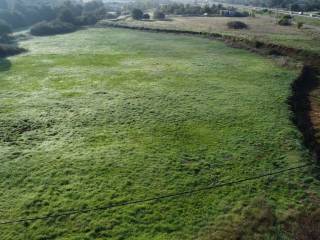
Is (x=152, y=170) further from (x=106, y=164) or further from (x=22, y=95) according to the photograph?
(x=22, y=95)

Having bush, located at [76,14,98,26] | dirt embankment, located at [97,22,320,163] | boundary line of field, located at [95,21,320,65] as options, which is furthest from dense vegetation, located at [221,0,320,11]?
bush, located at [76,14,98,26]

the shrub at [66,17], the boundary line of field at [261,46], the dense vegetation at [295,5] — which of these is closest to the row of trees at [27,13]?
the shrub at [66,17]

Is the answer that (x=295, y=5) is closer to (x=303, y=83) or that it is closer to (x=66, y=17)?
(x=66, y=17)

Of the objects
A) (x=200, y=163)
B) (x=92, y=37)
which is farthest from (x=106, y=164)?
(x=92, y=37)

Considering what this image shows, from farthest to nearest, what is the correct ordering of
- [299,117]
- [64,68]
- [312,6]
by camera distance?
[312,6] < [64,68] < [299,117]

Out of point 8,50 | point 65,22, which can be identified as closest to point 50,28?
point 65,22

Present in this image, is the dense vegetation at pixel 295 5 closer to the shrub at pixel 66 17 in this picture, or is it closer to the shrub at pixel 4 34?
the shrub at pixel 66 17

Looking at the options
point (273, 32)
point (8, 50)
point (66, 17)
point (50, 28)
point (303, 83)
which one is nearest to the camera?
point (303, 83)

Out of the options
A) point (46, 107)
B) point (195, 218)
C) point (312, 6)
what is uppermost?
point (312, 6)
